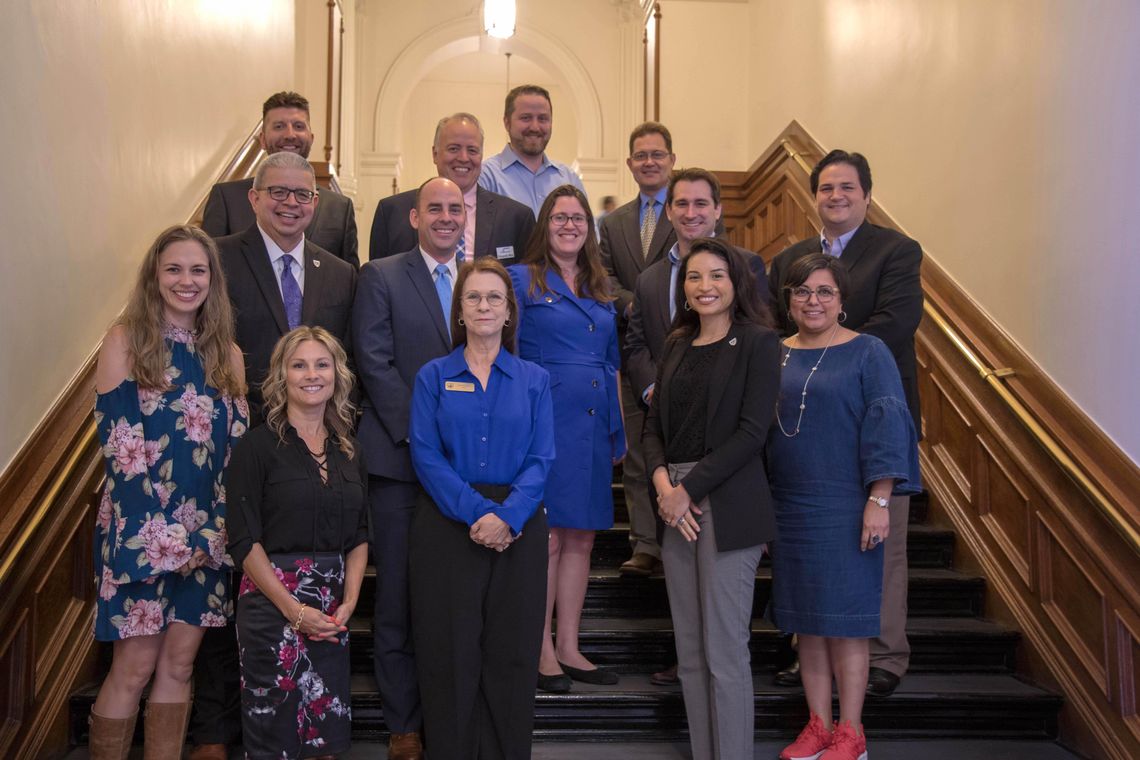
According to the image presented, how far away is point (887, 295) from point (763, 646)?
4.25 feet

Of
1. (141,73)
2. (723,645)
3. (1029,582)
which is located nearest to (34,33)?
(141,73)

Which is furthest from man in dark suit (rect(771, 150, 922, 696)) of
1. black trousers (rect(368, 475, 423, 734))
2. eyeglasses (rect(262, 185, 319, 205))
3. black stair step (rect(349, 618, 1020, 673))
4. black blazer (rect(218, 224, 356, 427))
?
eyeglasses (rect(262, 185, 319, 205))

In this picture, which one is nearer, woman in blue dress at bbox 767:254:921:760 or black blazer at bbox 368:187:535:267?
woman in blue dress at bbox 767:254:921:760

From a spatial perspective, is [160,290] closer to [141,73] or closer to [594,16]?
[141,73]

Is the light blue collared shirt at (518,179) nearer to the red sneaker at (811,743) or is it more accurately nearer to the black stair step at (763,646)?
the black stair step at (763,646)

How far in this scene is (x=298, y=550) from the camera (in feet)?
9.11

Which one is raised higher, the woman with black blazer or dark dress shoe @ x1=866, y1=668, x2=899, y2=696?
the woman with black blazer

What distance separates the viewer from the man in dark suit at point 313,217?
360cm

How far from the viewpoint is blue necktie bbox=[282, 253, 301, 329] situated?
10.5 ft

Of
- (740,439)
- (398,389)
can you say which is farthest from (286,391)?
(740,439)

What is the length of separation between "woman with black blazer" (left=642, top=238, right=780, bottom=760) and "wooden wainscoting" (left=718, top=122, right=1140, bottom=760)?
119 centimetres

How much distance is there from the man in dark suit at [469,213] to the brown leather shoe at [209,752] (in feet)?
5.55

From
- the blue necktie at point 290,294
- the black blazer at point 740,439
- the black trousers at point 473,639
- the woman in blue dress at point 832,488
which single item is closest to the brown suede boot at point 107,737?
the black trousers at point 473,639

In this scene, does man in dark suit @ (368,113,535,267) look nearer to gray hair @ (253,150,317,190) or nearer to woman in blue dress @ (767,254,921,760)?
gray hair @ (253,150,317,190)
